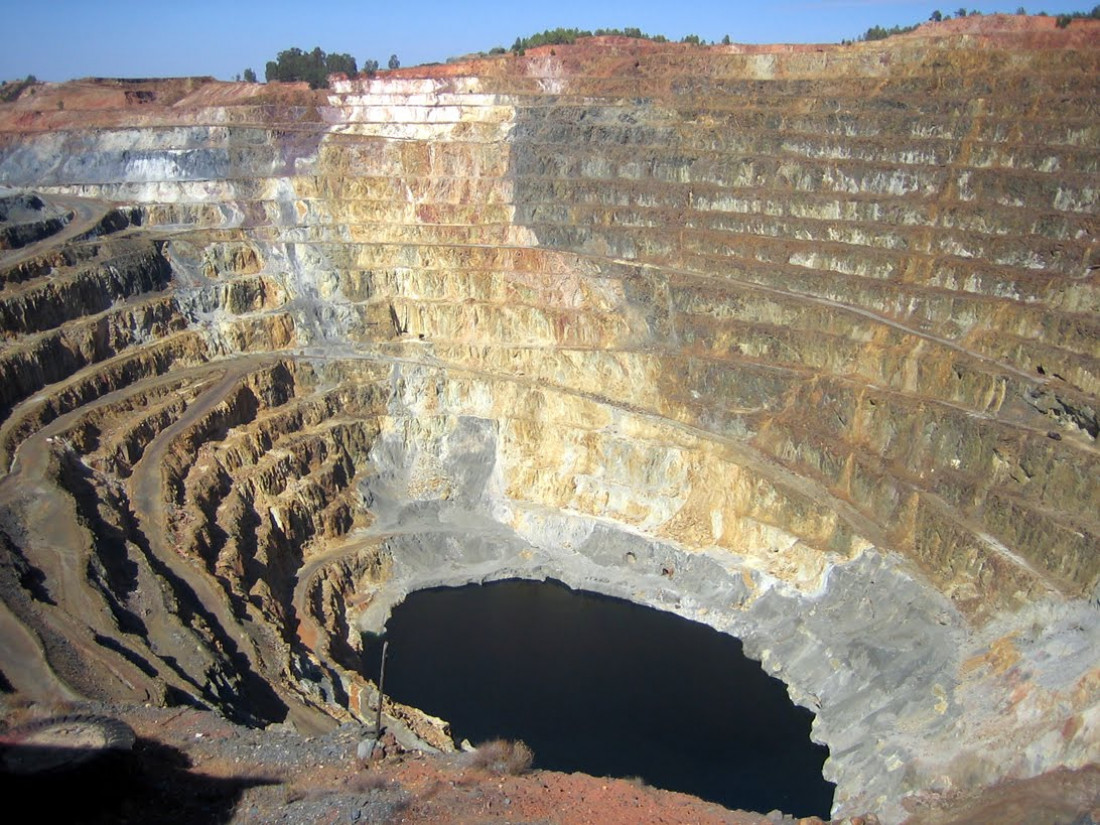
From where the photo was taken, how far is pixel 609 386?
217 ft

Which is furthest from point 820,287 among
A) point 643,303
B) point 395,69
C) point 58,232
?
point 395,69

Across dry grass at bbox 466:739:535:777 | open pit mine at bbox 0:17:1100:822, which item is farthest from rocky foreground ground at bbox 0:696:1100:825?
open pit mine at bbox 0:17:1100:822

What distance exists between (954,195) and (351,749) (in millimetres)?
56203

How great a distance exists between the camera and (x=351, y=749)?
104ft

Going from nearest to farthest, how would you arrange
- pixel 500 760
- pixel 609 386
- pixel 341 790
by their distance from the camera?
pixel 341 790
pixel 500 760
pixel 609 386

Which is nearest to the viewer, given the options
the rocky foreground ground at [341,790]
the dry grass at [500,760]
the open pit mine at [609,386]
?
the rocky foreground ground at [341,790]

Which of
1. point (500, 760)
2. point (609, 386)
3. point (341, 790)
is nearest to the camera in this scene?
point (341, 790)

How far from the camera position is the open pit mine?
42.2 meters

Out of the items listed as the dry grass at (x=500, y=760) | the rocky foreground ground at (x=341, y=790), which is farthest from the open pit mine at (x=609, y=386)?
the dry grass at (x=500, y=760)

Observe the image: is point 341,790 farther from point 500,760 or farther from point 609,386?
point 609,386

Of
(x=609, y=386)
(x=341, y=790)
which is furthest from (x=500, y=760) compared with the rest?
(x=609, y=386)

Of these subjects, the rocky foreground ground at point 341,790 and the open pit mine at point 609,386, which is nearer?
the rocky foreground ground at point 341,790

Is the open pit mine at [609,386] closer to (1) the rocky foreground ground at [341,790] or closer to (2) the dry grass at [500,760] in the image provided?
(1) the rocky foreground ground at [341,790]

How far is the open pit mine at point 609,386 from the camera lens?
4225 cm
